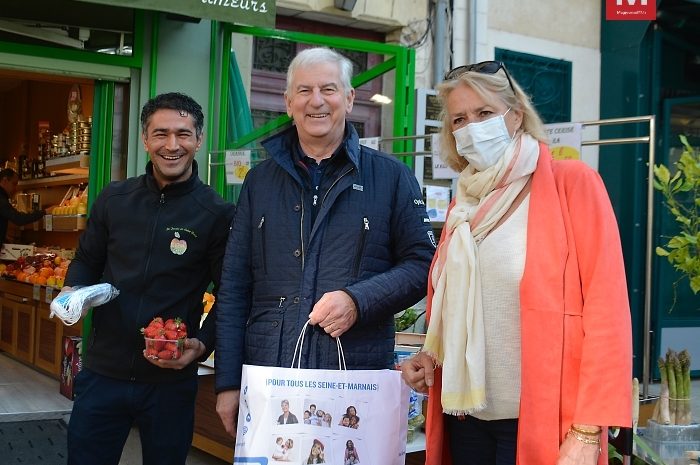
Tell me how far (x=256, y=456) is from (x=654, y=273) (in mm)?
7548

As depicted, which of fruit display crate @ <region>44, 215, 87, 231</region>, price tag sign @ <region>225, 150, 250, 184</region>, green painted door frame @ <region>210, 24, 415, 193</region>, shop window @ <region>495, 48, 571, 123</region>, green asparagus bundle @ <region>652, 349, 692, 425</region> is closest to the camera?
green asparagus bundle @ <region>652, 349, 692, 425</region>

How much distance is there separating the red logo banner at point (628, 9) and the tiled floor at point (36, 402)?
202 inches

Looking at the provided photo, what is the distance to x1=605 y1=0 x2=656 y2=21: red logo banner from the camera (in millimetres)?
7270

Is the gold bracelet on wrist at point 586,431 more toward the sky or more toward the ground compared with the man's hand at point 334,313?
more toward the ground

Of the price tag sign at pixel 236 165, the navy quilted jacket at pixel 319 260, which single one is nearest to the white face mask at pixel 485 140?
the navy quilted jacket at pixel 319 260

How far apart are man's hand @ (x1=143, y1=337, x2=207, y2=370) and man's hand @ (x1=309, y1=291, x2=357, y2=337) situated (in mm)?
665

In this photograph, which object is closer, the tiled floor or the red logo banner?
the tiled floor

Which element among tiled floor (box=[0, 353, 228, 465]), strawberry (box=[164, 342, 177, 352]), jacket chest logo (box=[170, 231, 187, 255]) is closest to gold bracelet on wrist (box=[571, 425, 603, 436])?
strawberry (box=[164, 342, 177, 352])

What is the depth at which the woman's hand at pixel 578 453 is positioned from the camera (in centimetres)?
201

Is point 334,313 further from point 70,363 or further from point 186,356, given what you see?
point 70,363

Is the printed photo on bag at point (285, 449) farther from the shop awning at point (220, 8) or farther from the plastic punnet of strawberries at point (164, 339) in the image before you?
the shop awning at point (220, 8)

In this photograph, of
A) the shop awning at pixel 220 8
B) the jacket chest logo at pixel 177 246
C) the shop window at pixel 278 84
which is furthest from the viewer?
the shop window at pixel 278 84

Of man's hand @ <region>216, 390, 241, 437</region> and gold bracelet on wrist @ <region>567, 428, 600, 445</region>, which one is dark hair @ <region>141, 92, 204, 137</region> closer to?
man's hand @ <region>216, 390, 241, 437</region>

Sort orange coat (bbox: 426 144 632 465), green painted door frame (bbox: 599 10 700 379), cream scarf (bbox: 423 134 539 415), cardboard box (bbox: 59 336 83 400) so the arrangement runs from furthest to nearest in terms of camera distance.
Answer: green painted door frame (bbox: 599 10 700 379) → cardboard box (bbox: 59 336 83 400) → cream scarf (bbox: 423 134 539 415) → orange coat (bbox: 426 144 632 465)
